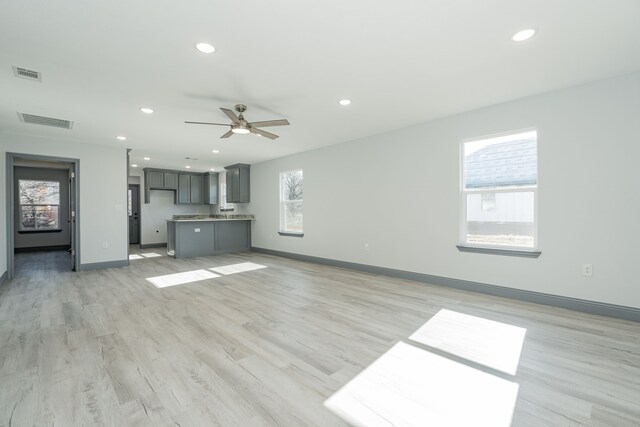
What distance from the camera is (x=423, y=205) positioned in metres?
4.36

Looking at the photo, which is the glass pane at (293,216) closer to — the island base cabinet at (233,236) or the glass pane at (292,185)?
the glass pane at (292,185)

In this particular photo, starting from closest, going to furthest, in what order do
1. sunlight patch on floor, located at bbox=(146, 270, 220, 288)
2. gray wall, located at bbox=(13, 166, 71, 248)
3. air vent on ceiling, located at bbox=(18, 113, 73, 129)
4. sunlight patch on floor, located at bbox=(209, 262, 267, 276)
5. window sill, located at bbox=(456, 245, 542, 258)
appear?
window sill, located at bbox=(456, 245, 542, 258), air vent on ceiling, located at bbox=(18, 113, 73, 129), sunlight patch on floor, located at bbox=(146, 270, 220, 288), sunlight patch on floor, located at bbox=(209, 262, 267, 276), gray wall, located at bbox=(13, 166, 71, 248)

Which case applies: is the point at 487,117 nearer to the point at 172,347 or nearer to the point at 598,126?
the point at 598,126

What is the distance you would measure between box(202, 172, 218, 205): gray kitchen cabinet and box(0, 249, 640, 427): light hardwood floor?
221 inches

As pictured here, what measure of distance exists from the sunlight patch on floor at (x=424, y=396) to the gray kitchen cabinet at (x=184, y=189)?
8746 millimetres

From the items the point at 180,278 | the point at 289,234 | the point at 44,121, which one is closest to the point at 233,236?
the point at 289,234

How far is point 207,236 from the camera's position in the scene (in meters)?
7.32

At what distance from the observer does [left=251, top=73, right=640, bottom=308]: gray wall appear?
2.89 meters

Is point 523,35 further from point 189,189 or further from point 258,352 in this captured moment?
point 189,189

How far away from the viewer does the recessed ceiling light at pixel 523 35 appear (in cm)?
217

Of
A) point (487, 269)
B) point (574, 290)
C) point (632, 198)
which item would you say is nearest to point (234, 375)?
point (487, 269)

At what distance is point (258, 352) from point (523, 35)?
3.23 metres

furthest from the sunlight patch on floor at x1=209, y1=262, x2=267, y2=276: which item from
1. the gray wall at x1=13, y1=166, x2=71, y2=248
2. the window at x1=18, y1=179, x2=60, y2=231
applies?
the window at x1=18, y1=179, x2=60, y2=231

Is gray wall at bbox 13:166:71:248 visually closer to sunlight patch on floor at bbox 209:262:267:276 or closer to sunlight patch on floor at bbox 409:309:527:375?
sunlight patch on floor at bbox 209:262:267:276
